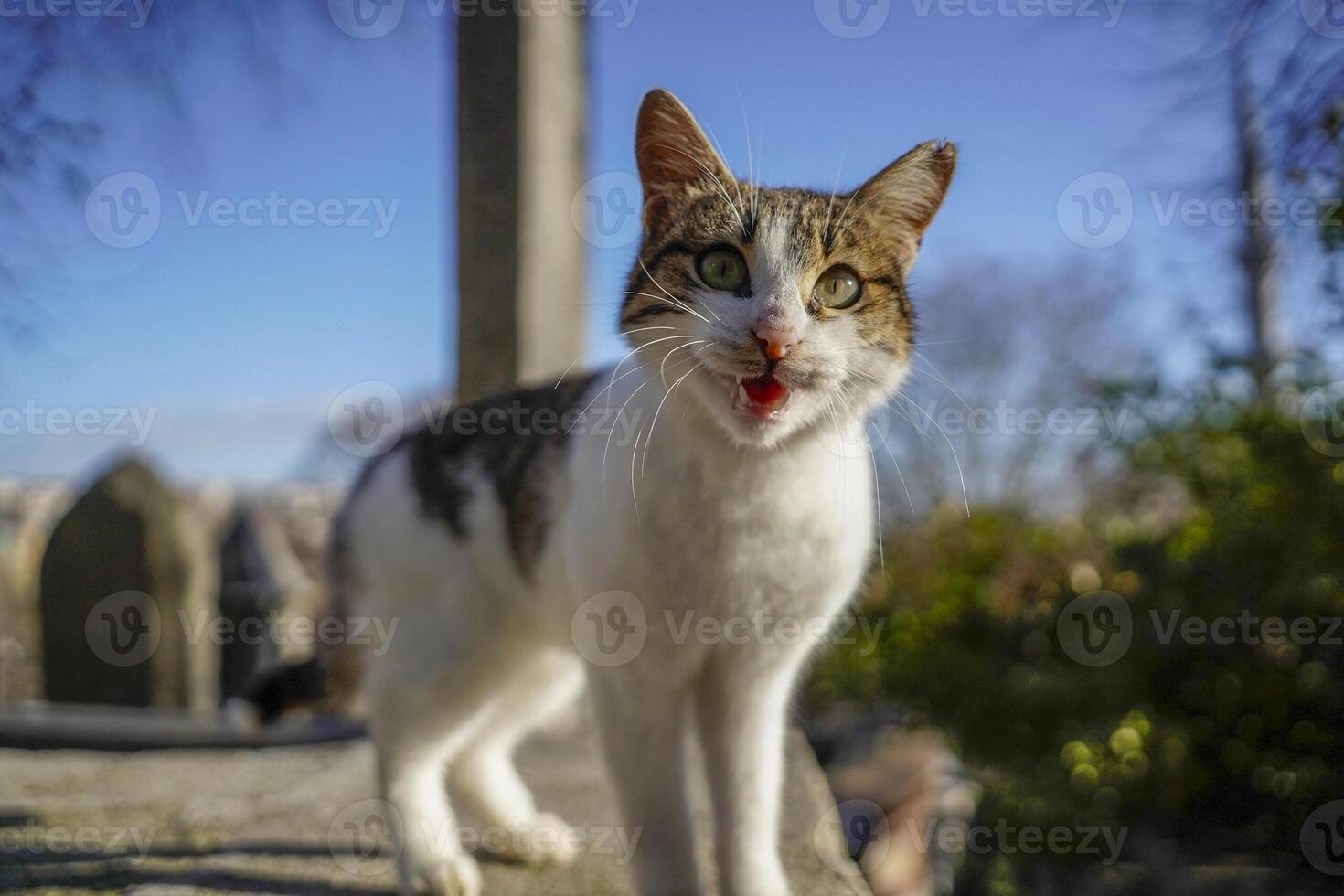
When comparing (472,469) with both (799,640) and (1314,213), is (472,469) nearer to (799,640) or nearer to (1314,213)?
(799,640)

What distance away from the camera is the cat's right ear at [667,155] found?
4.96ft

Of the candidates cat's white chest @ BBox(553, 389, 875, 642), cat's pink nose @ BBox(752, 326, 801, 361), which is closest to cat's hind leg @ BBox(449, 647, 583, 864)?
cat's white chest @ BBox(553, 389, 875, 642)

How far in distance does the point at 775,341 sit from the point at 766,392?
9 centimetres

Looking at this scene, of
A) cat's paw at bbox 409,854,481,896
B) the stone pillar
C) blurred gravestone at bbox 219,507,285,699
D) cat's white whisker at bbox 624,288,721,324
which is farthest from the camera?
blurred gravestone at bbox 219,507,285,699

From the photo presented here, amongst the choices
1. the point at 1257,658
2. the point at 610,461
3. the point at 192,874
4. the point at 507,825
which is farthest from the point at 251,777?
the point at 1257,658

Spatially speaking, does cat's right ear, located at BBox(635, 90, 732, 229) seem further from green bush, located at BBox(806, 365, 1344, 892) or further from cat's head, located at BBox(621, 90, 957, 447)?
green bush, located at BBox(806, 365, 1344, 892)

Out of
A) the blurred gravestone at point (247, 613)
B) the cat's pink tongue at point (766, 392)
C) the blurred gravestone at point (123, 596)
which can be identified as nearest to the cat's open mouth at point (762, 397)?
the cat's pink tongue at point (766, 392)

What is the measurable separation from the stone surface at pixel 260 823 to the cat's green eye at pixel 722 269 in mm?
1252

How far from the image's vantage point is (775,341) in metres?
1.26

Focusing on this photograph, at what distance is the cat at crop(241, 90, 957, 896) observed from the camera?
1.41 metres

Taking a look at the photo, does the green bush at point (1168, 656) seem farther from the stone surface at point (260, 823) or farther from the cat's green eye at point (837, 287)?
the cat's green eye at point (837, 287)

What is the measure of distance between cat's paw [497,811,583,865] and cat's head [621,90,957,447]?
1.15 metres

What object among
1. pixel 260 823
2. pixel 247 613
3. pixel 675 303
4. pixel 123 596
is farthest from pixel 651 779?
pixel 247 613

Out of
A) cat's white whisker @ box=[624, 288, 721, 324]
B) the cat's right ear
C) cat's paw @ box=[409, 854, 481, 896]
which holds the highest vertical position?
the cat's right ear
